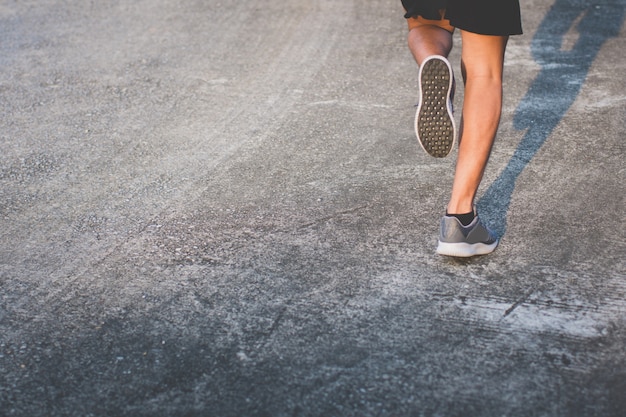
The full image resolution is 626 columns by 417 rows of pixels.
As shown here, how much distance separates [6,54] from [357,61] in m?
3.06

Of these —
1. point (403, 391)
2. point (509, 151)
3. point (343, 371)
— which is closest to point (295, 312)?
point (343, 371)

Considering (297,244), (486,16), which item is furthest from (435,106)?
(297,244)

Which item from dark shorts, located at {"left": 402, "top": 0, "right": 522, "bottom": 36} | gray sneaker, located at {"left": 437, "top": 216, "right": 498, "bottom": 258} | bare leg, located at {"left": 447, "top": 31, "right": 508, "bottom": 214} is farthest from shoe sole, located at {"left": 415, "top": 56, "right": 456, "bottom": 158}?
gray sneaker, located at {"left": 437, "top": 216, "right": 498, "bottom": 258}

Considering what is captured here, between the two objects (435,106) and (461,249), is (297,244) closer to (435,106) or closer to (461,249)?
(461,249)

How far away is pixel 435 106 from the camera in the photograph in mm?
3197

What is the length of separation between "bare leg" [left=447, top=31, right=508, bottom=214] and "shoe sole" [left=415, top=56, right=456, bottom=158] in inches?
3.4

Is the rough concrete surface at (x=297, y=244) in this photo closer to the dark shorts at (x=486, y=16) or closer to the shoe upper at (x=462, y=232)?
the shoe upper at (x=462, y=232)

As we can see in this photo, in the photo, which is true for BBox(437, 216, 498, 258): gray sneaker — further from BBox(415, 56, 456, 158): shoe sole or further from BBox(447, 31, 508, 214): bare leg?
BBox(415, 56, 456, 158): shoe sole

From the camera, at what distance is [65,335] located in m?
2.68

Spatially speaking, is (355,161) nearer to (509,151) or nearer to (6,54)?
(509,151)

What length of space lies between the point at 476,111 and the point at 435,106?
19 centimetres

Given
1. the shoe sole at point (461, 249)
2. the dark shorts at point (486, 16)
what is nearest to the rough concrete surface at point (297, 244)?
the shoe sole at point (461, 249)

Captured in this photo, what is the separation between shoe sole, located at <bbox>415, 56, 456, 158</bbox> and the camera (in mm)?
3150

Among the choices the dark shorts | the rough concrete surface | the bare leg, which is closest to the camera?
the rough concrete surface
